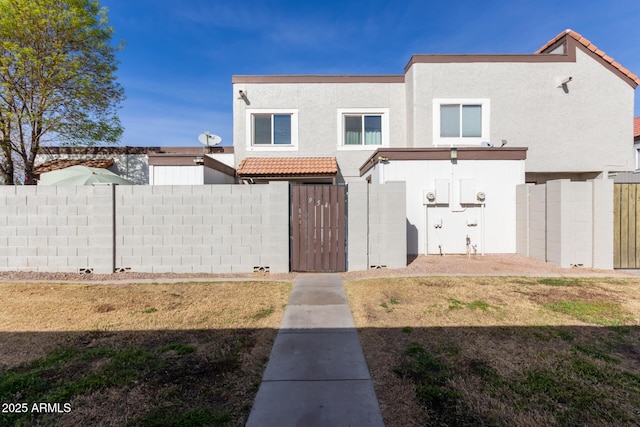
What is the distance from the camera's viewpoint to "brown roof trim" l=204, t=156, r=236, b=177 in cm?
1061

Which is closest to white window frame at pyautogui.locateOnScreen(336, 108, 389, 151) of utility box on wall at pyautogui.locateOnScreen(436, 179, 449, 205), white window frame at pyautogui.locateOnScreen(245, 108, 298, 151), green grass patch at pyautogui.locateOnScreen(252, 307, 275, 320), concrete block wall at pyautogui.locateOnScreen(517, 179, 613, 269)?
white window frame at pyautogui.locateOnScreen(245, 108, 298, 151)

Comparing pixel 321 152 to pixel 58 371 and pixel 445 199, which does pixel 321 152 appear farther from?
pixel 58 371

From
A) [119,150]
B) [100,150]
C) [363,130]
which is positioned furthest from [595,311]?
[100,150]

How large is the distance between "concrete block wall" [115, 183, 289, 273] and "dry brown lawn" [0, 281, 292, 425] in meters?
1.42

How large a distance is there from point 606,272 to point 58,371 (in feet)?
36.1

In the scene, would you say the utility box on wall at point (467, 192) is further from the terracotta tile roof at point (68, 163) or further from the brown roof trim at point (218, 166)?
the terracotta tile roof at point (68, 163)

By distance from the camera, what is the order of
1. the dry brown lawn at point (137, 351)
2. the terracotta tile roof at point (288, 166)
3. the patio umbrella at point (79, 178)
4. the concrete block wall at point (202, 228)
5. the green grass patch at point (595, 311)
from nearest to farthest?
the dry brown lawn at point (137, 351), the green grass patch at point (595, 311), the concrete block wall at point (202, 228), the patio umbrella at point (79, 178), the terracotta tile roof at point (288, 166)

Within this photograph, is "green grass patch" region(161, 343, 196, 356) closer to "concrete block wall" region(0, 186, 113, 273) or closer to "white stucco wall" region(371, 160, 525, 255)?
"concrete block wall" region(0, 186, 113, 273)

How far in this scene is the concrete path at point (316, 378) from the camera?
98.3 inches

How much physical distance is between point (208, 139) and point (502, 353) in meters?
13.5

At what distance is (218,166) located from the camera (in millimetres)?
11648

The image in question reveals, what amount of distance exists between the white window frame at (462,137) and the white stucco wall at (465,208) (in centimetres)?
257

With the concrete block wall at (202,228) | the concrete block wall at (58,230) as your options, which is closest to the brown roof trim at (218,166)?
the concrete block wall at (202,228)

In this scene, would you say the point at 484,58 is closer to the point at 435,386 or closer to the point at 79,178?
the point at 435,386
